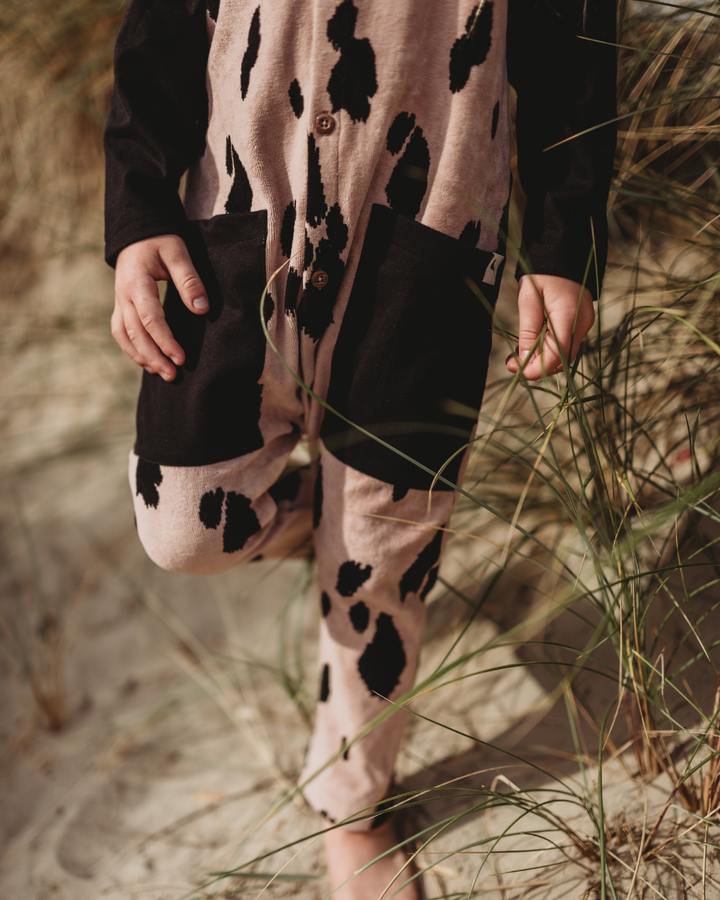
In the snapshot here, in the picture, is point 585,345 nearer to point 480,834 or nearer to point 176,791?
point 480,834

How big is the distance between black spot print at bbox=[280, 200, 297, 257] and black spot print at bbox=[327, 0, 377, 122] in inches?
4.4

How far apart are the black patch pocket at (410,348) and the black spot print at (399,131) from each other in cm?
7

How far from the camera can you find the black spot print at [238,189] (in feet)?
2.21

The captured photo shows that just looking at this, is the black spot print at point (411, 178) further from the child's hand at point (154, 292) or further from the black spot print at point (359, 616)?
the black spot print at point (359, 616)

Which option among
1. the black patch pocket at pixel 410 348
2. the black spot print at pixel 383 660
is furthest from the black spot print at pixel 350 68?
the black spot print at pixel 383 660

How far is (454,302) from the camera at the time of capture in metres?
0.69

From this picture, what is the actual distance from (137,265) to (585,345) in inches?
24.6

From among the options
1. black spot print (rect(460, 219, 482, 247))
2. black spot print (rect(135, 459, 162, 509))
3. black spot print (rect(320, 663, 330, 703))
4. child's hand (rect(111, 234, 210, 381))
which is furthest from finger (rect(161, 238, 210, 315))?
black spot print (rect(320, 663, 330, 703))

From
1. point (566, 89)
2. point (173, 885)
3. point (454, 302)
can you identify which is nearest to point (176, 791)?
point (173, 885)

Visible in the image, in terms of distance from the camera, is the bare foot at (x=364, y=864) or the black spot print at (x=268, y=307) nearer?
the black spot print at (x=268, y=307)

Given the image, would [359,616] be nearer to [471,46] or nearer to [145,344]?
[145,344]

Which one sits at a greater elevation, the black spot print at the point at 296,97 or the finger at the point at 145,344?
the black spot print at the point at 296,97

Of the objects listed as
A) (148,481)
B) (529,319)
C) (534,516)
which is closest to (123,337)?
(148,481)

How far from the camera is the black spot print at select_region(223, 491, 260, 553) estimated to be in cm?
75
